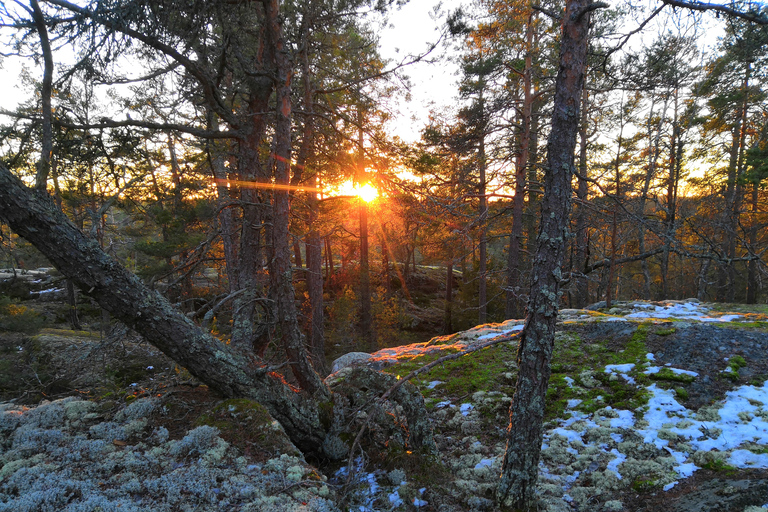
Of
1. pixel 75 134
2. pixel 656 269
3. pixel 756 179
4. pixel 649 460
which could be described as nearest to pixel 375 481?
pixel 649 460

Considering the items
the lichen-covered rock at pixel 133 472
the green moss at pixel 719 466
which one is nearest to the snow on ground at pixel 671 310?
the green moss at pixel 719 466

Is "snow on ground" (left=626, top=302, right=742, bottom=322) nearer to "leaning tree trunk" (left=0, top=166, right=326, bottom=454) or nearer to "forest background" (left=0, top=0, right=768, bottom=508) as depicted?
"forest background" (left=0, top=0, right=768, bottom=508)

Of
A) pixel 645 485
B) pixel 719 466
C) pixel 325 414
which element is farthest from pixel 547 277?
pixel 325 414

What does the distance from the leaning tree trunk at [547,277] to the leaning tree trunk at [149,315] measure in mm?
2293

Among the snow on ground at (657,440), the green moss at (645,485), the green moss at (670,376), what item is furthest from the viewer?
the green moss at (670,376)

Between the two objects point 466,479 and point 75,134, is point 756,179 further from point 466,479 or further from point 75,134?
point 75,134

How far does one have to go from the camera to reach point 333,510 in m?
2.70

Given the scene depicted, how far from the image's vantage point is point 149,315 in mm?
3033

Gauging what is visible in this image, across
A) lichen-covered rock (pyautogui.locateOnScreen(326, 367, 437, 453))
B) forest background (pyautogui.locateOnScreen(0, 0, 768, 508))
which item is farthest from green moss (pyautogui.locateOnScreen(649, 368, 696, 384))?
lichen-covered rock (pyautogui.locateOnScreen(326, 367, 437, 453))

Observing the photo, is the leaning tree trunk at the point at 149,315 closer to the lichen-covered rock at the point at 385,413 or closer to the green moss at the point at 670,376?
the lichen-covered rock at the point at 385,413

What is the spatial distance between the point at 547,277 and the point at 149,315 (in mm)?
3609

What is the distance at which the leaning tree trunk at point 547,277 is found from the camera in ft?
9.20

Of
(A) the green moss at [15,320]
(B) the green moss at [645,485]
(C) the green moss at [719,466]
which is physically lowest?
(A) the green moss at [15,320]

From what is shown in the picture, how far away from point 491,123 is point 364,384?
8.18 meters
